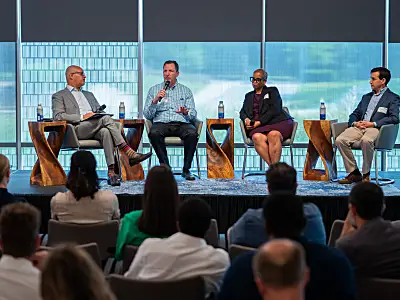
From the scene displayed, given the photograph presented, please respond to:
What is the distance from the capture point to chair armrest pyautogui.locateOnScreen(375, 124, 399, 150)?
6273 millimetres

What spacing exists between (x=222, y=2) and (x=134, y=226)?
5632 mm

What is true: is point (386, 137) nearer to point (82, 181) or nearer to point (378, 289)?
point (82, 181)

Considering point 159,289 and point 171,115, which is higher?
point 171,115

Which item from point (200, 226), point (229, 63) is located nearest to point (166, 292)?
point (200, 226)

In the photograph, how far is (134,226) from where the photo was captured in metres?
3.23

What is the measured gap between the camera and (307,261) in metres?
2.30

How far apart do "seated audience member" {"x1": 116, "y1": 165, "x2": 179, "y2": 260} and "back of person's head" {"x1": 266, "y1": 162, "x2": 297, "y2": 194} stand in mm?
505

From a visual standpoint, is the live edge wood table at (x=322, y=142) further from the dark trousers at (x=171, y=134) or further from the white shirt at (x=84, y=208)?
the white shirt at (x=84, y=208)

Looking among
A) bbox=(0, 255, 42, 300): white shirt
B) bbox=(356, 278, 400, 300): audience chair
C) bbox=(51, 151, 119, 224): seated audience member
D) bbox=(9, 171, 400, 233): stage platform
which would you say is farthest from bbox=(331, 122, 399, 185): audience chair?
bbox=(0, 255, 42, 300): white shirt

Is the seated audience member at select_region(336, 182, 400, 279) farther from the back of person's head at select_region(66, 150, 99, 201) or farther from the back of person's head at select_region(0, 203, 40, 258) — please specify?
the back of person's head at select_region(66, 150, 99, 201)

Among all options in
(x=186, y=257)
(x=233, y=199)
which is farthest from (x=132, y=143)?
(x=186, y=257)

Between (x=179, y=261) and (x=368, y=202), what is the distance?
0.86 metres

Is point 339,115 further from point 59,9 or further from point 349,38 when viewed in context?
point 59,9

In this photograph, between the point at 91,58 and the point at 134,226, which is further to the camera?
the point at 91,58
